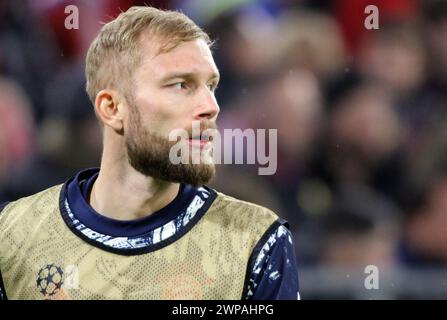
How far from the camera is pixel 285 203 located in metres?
4.20

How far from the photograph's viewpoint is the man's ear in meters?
2.49

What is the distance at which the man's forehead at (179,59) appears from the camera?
2.39 metres

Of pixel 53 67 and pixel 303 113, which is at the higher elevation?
pixel 53 67

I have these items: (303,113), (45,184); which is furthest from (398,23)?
(45,184)

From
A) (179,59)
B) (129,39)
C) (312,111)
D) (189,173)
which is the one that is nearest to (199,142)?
(189,173)

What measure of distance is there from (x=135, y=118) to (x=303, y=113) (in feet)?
6.75

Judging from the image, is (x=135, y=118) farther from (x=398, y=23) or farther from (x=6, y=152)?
(x=398, y=23)

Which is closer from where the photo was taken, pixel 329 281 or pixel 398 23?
pixel 329 281

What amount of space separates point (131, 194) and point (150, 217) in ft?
0.29

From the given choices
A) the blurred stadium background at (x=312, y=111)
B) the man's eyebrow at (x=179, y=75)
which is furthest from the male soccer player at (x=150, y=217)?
the blurred stadium background at (x=312, y=111)

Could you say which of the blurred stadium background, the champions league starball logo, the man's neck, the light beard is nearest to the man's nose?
the light beard

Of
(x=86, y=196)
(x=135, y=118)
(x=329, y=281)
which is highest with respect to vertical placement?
(x=135, y=118)
